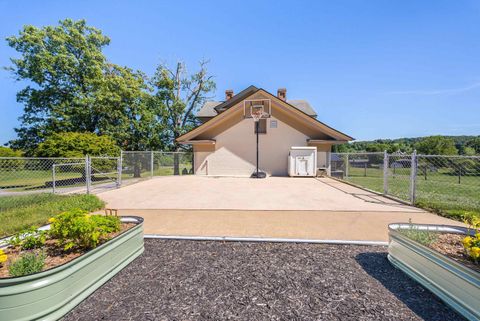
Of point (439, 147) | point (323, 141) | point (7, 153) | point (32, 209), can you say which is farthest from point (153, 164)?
point (439, 147)

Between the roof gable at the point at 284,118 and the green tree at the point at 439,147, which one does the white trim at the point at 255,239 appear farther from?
the green tree at the point at 439,147

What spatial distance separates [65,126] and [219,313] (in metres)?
→ 20.2

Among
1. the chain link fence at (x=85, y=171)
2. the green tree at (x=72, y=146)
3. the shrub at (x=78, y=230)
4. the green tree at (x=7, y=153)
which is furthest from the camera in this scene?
the green tree at (x=7, y=153)

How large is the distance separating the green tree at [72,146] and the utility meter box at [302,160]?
40.4 ft

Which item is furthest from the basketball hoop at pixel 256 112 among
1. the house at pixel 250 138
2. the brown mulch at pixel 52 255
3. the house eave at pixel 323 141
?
the brown mulch at pixel 52 255

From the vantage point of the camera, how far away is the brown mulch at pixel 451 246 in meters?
2.53

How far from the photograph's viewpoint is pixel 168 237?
3998 mm

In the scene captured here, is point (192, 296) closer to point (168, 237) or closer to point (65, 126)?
point (168, 237)

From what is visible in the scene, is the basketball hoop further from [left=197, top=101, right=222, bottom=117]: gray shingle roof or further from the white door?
Answer: [left=197, top=101, right=222, bottom=117]: gray shingle roof

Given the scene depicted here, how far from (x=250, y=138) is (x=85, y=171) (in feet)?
32.5

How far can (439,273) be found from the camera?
2.29 m

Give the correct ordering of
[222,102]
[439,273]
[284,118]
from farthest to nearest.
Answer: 1. [222,102]
2. [284,118]
3. [439,273]

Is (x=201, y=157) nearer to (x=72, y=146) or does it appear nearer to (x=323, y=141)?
(x=72, y=146)

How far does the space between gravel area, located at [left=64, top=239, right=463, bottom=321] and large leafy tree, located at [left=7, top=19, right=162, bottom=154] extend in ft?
56.1
